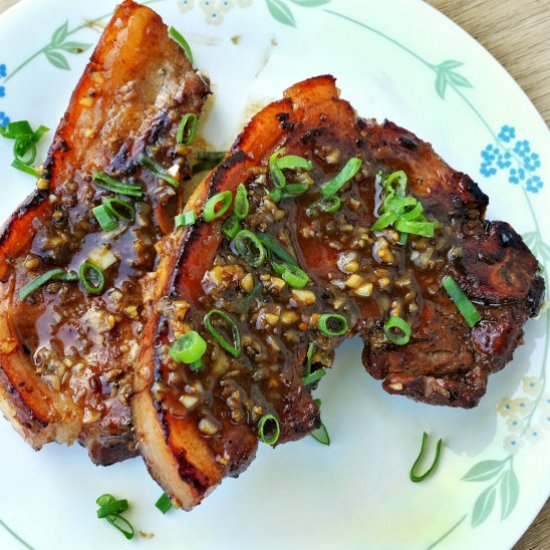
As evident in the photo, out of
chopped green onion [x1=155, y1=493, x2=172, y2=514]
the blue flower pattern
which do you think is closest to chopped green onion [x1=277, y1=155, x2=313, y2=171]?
the blue flower pattern

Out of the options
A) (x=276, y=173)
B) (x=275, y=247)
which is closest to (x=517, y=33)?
(x=276, y=173)

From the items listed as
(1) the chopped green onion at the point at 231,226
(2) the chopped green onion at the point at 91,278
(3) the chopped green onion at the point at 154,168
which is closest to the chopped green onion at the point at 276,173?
(1) the chopped green onion at the point at 231,226

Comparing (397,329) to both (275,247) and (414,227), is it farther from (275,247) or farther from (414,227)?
(275,247)

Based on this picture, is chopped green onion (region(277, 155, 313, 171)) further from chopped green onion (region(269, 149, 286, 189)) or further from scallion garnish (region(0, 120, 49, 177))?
scallion garnish (region(0, 120, 49, 177))

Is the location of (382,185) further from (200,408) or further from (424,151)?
(200,408)

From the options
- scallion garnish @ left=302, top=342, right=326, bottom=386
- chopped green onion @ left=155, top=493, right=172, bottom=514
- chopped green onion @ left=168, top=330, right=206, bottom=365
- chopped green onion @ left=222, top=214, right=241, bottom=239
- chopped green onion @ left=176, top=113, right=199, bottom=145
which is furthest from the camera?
chopped green onion @ left=155, top=493, right=172, bottom=514

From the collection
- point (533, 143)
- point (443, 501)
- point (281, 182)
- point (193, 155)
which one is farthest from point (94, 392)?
point (533, 143)
